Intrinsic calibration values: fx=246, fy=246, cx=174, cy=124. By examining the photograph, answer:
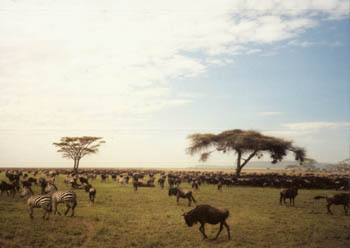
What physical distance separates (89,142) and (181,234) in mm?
59329

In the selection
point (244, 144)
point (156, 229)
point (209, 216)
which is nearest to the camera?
point (209, 216)

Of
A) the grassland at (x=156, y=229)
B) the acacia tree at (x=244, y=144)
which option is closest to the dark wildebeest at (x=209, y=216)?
the grassland at (x=156, y=229)

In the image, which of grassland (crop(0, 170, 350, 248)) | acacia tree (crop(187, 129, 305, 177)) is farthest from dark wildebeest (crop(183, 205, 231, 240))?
acacia tree (crop(187, 129, 305, 177))

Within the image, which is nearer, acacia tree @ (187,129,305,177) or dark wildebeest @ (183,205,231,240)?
dark wildebeest @ (183,205,231,240)

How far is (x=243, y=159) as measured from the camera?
48.7 metres

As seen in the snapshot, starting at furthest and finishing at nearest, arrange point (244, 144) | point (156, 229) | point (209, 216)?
point (244, 144) → point (156, 229) → point (209, 216)

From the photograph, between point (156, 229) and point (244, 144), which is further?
point (244, 144)

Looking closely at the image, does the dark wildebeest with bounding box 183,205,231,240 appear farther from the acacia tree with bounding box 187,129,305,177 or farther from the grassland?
the acacia tree with bounding box 187,129,305,177

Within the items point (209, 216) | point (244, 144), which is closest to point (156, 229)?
point (209, 216)

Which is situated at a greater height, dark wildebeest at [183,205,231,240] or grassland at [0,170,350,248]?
dark wildebeest at [183,205,231,240]

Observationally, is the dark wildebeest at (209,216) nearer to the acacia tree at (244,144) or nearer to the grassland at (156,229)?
the grassland at (156,229)

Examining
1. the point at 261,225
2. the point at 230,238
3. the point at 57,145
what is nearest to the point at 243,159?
the point at 261,225

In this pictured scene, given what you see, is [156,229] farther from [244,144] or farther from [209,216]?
[244,144]

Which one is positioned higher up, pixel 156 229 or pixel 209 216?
pixel 209 216
